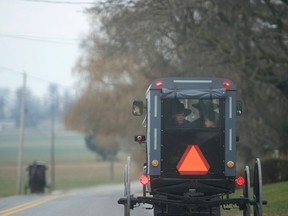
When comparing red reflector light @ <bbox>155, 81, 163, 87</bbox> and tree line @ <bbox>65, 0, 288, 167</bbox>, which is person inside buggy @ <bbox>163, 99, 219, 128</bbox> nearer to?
red reflector light @ <bbox>155, 81, 163, 87</bbox>

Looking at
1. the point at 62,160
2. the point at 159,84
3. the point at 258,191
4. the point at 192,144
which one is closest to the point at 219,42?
the point at 159,84

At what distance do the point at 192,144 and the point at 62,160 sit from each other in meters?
93.8

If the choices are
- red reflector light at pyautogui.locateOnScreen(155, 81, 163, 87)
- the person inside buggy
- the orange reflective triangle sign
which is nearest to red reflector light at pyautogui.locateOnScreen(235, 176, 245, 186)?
the orange reflective triangle sign

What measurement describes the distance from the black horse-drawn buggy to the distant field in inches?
2121

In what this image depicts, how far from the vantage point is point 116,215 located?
2017 centimetres

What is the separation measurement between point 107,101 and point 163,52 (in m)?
25.0

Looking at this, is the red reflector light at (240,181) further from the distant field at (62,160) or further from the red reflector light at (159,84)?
the distant field at (62,160)

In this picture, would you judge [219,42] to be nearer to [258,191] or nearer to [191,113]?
[191,113]

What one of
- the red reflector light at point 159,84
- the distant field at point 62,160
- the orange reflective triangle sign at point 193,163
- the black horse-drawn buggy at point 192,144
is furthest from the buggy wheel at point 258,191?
the distant field at point 62,160

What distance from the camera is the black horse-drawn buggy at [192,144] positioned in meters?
15.2

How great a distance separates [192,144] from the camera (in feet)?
50.1

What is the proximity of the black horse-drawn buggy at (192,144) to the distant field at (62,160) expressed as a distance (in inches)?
2121

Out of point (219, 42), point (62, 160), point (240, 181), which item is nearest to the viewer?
point (240, 181)

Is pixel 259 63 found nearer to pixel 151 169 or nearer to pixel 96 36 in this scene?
pixel 151 169
